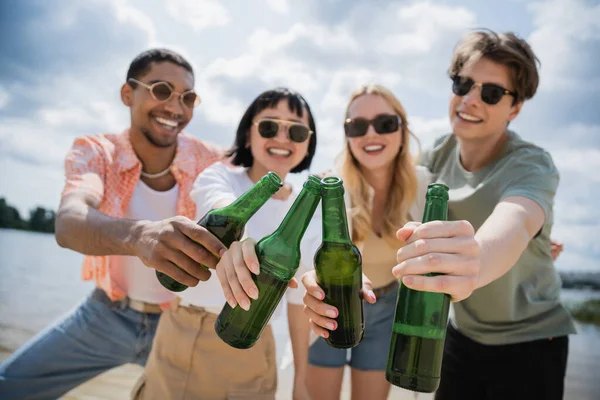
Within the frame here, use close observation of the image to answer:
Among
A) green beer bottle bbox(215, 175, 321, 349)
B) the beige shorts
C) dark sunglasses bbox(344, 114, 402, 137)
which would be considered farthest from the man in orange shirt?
green beer bottle bbox(215, 175, 321, 349)

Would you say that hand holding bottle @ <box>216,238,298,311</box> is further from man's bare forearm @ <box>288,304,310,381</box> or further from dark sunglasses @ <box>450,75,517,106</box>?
dark sunglasses @ <box>450,75,517,106</box>

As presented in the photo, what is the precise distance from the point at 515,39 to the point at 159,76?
2572mm

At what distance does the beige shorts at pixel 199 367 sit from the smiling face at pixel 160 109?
60.3 inches

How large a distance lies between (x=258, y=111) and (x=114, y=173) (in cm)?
116

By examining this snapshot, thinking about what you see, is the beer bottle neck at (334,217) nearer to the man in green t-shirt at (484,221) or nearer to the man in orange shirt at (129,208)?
the man in green t-shirt at (484,221)

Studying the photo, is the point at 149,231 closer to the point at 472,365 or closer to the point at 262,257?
the point at 262,257

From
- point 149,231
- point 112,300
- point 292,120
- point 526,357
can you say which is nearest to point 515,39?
point 292,120

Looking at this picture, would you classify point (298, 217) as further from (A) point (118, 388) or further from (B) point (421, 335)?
(A) point (118, 388)

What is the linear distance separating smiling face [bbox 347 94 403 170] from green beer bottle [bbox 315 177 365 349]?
178cm

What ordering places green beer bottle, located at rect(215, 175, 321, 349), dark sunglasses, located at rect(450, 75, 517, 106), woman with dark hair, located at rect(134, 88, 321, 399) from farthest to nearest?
dark sunglasses, located at rect(450, 75, 517, 106), woman with dark hair, located at rect(134, 88, 321, 399), green beer bottle, located at rect(215, 175, 321, 349)

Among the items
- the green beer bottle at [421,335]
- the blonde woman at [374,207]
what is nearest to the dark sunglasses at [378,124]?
the blonde woman at [374,207]

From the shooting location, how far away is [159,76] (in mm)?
3309

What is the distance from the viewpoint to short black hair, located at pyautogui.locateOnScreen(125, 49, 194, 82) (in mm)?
3361

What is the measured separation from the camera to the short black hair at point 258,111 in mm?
2830
